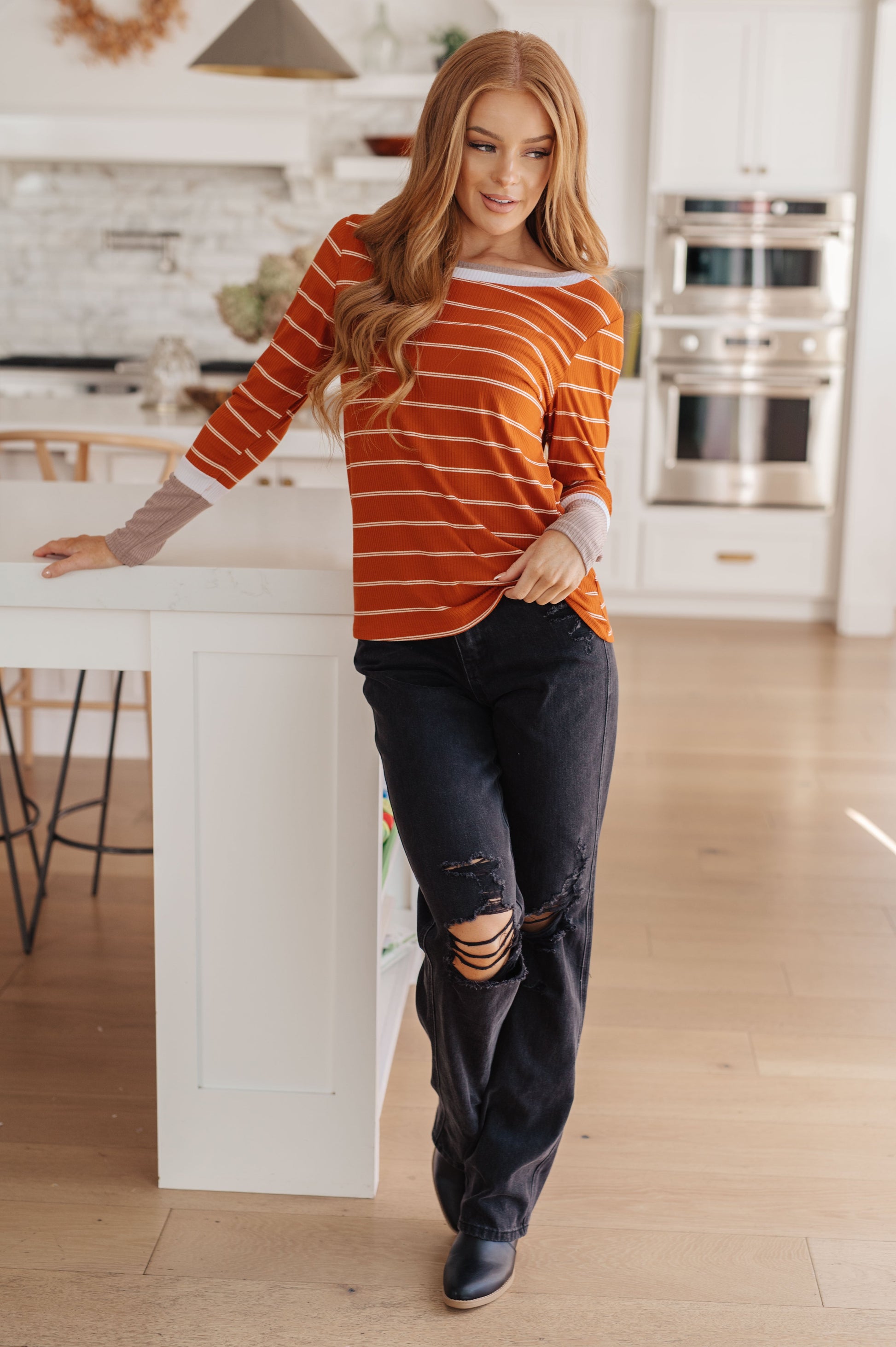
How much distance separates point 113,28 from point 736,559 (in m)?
3.40

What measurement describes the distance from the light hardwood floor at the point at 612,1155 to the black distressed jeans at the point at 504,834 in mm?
172

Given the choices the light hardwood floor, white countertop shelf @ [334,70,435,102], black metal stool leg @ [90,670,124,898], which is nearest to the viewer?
the light hardwood floor

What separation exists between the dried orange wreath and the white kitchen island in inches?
172

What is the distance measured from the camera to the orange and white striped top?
1.27 metres

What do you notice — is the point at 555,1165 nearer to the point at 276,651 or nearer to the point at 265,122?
the point at 276,651

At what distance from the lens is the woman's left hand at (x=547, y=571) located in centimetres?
125

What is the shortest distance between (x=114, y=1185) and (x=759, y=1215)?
0.83 m

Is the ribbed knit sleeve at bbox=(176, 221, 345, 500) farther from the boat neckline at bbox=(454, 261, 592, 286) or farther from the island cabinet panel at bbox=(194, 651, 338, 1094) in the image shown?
the island cabinet panel at bbox=(194, 651, 338, 1094)

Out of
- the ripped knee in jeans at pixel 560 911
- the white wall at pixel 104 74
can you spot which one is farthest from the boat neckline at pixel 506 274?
the white wall at pixel 104 74

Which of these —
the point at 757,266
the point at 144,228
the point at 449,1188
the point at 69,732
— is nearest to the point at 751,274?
the point at 757,266

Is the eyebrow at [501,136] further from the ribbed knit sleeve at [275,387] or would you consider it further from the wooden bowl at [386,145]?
the wooden bowl at [386,145]

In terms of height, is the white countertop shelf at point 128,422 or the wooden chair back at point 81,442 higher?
the white countertop shelf at point 128,422

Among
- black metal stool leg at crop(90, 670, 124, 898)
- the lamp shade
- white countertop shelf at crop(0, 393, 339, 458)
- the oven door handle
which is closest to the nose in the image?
black metal stool leg at crop(90, 670, 124, 898)

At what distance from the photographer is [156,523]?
4.73 feet
